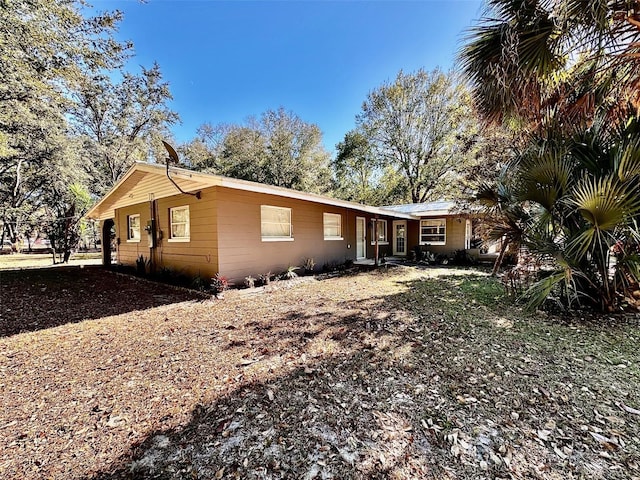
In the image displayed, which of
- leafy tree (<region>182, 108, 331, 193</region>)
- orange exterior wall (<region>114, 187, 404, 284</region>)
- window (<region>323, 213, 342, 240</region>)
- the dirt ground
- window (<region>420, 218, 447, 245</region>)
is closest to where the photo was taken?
the dirt ground

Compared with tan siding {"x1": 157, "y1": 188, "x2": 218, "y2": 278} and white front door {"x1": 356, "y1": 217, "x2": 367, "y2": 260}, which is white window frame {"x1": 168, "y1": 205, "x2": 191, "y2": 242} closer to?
tan siding {"x1": 157, "y1": 188, "x2": 218, "y2": 278}

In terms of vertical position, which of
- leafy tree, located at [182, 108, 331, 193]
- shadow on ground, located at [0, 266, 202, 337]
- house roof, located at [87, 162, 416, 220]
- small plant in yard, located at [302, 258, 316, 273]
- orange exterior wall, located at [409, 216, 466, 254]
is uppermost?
leafy tree, located at [182, 108, 331, 193]

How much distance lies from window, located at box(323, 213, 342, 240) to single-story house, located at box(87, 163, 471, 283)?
0.13 feet

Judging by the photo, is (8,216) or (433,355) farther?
(8,216)

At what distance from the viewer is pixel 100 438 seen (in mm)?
2125

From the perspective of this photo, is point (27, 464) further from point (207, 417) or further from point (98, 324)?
point (98, 324)

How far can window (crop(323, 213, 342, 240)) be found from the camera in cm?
1082

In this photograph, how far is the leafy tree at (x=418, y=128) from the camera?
793 inches

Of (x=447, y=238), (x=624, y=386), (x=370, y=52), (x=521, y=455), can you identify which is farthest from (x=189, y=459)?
(x=370, y=52)

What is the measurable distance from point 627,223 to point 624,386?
2554mm

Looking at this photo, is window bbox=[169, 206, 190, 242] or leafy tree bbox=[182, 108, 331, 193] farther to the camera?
leafy tree bbox=[182, 108, 331, 193]

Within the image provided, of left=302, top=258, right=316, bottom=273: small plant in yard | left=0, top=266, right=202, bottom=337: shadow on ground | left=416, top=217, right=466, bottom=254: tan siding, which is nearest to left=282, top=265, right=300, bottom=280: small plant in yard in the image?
left=302, top=258, right=316, bottom=273: small plant in yard

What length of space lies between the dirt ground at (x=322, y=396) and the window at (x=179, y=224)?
3598 millimetres

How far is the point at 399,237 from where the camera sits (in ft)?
49.6
